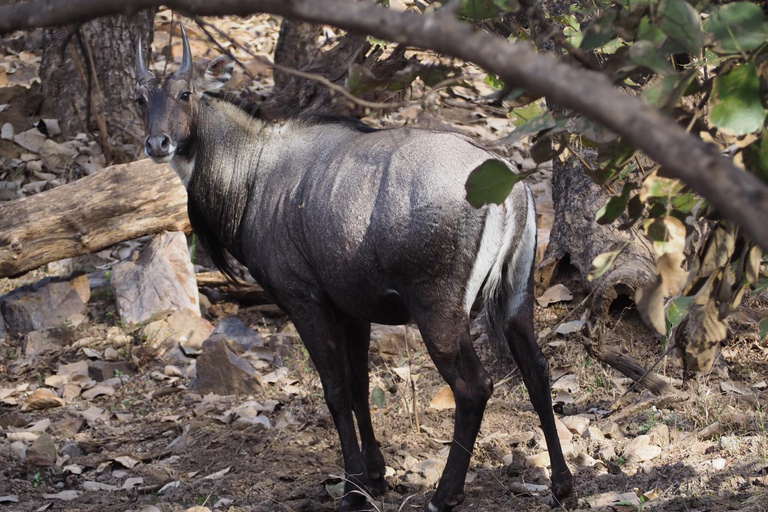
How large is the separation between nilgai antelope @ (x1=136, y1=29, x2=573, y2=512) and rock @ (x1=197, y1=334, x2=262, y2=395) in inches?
56.7

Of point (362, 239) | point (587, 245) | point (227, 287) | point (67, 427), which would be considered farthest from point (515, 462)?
point (227, 287)

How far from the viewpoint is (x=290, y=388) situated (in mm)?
6785

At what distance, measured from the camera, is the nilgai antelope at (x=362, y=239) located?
4359mm

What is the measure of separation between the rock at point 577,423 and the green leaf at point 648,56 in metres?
3.31

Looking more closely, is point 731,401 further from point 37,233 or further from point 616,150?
point 37,233

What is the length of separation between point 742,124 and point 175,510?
3719 millimetres

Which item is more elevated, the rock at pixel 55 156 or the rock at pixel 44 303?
the rock at pixel 55 156

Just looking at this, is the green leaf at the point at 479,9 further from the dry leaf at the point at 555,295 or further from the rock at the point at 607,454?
the dry leaf at the point at 555,295

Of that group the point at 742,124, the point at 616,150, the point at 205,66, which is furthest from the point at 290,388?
the point at 742,124

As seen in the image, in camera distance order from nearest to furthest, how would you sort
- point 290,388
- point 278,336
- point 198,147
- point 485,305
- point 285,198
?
point 485,305 → point 285,198 → point 198,147 → point 290,388 → point 278,336

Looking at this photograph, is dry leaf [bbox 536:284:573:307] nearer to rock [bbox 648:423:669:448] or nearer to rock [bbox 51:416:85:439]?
rock [bbox 648:423:669:448]

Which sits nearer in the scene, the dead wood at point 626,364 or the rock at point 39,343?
the dead wood at point 626,364

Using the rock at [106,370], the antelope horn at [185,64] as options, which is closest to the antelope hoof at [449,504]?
the antelope horn at [185,64]

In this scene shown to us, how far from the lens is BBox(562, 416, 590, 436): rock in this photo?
530 centimetres
